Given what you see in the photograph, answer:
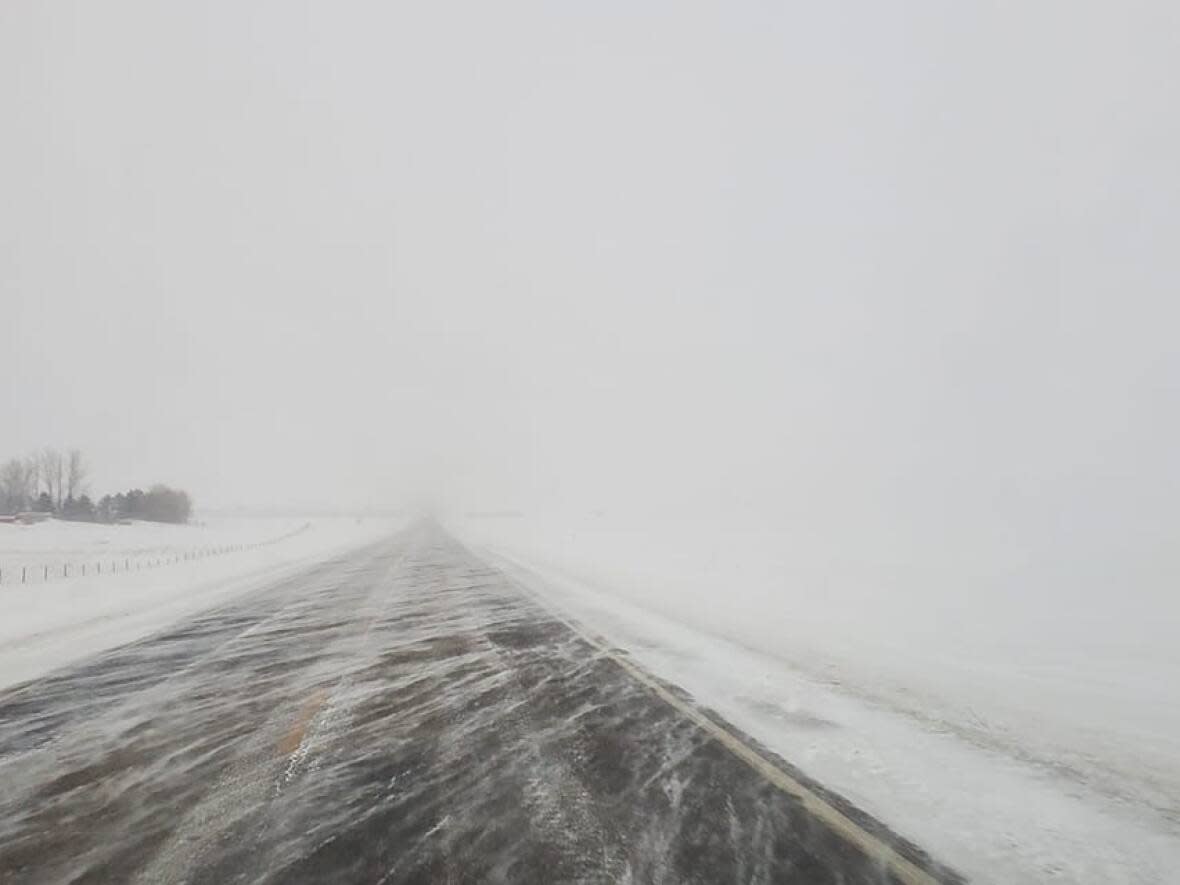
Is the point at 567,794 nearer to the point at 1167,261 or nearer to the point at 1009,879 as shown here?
the point at 1009,879

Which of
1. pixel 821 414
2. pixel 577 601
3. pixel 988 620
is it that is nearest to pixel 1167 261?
pixel 821 414

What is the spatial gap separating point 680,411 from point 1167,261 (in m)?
74.1

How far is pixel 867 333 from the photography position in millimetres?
110438

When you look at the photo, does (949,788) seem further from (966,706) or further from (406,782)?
(406,782)

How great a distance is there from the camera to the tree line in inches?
3351

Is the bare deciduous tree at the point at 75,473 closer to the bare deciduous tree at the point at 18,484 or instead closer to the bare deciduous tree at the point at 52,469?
the bare deciduous tree at the point at 52,469

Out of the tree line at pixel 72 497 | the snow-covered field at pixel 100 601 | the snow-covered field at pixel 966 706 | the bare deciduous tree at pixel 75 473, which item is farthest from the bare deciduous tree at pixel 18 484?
the snow-covered field at pixel 966 706

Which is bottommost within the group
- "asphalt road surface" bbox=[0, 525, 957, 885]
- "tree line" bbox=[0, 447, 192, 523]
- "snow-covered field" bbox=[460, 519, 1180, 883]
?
Result: "snow-covered field" bbox=[460, 519, 1180, 883]

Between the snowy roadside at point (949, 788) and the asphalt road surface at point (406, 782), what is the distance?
0.33m

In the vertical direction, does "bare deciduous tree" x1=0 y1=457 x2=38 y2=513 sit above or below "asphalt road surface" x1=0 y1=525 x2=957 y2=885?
above

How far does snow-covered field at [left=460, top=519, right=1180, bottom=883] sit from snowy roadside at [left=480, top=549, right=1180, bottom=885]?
0.02 m

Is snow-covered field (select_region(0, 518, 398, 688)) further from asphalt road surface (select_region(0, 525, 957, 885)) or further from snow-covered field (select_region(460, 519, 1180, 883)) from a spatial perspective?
snow-covered field (select_region(460, 519, 1180, 883))

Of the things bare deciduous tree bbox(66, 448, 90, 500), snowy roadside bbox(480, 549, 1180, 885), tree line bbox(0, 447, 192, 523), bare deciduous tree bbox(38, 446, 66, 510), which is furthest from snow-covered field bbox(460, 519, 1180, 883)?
bare deciduous tree bbox(38, 446, 66, 510)

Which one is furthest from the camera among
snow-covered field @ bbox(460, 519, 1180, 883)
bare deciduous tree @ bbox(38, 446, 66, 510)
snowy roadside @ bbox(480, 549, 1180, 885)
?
bare deciduous tree @ bbox(38, 446, 66, 510)
